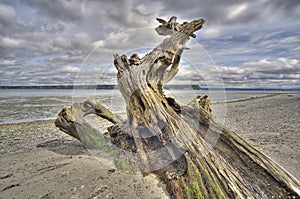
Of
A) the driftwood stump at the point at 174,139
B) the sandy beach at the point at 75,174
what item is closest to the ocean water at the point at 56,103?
the driftwood stump at the point at 174,139

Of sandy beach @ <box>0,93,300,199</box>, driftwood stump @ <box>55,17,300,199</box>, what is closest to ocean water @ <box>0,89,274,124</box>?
driftwood stump @ <box>55,17,300,199</box>

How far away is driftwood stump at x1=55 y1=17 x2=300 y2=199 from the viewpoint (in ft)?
13.2

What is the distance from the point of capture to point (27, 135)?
1091 cm

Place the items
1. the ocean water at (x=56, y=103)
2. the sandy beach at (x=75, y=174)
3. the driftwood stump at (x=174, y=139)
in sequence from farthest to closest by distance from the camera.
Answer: the ocean water at (x=56, y=103) < the sandy beach at (x=75, y=174) < the driftwood stump at (x=174, y=139)

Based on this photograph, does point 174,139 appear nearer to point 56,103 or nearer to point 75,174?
point 75,174

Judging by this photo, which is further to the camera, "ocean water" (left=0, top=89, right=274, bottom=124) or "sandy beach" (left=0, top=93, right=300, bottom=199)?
"ocean water" (left=0, top=89, right=274, bottom=124)

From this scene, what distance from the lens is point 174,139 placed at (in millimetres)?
4941

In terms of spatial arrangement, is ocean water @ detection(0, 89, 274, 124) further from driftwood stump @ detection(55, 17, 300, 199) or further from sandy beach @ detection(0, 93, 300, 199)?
sandy beach @ detection(0, 93, 300, 199)

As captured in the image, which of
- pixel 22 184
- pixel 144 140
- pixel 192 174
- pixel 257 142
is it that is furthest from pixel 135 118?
pixel 257 142

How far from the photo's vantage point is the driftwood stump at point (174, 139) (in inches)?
158

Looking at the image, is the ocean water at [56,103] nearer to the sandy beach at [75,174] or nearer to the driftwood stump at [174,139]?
the driftwood stump at [174,139]

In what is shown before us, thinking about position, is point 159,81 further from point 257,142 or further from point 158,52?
point 257,142

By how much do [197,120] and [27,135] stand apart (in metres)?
9.16

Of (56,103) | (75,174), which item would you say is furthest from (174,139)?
(56,103)
